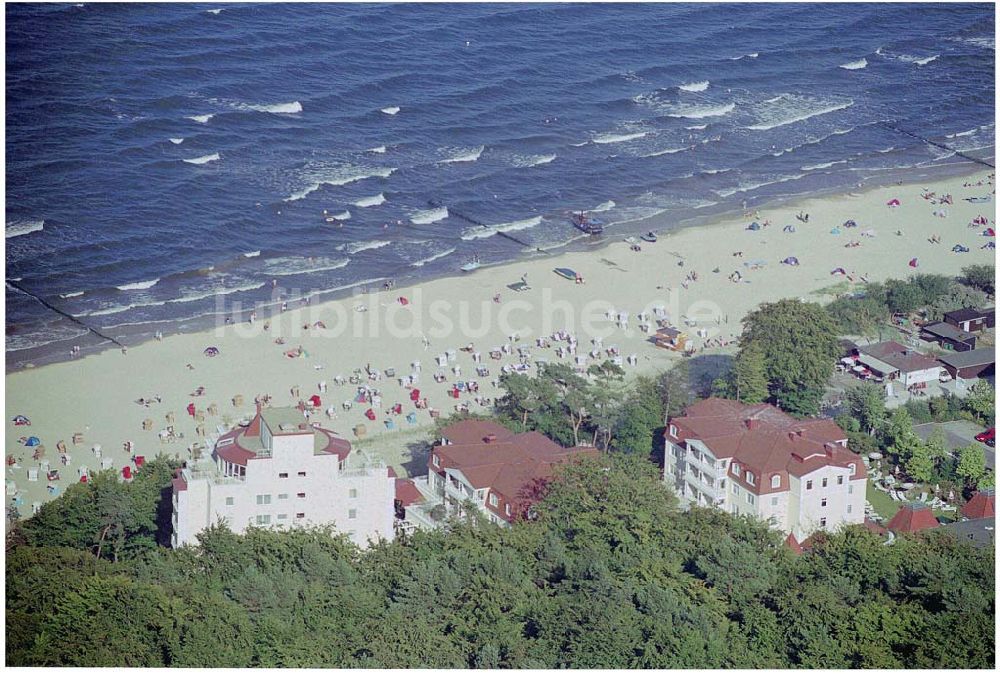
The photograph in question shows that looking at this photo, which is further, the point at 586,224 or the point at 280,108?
the point at 280,108

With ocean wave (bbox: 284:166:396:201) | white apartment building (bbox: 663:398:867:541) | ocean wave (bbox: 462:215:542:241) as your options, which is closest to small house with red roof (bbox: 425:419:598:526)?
white apartment building (bbox: 663:398:867:541)

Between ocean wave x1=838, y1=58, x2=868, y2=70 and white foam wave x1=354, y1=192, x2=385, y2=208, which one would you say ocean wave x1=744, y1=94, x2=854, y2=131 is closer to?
ocean wave x1=838, y1=58, x2=868, y2=70

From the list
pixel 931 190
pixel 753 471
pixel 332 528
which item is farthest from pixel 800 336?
pixel 931 190

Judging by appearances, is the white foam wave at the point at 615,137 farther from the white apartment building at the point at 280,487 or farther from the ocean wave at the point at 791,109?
Answer: the white apartment building at the point at 280,487

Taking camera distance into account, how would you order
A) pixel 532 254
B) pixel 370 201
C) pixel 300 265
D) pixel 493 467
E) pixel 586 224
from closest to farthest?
pixel 493 467, pixel 300 265, pixel 532 254, pixel 586 224, pixel 370 201

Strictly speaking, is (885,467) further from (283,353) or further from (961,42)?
(961,42)

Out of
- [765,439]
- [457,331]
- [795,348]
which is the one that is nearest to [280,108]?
[457,331]

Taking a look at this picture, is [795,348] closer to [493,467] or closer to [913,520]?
[913,520]
